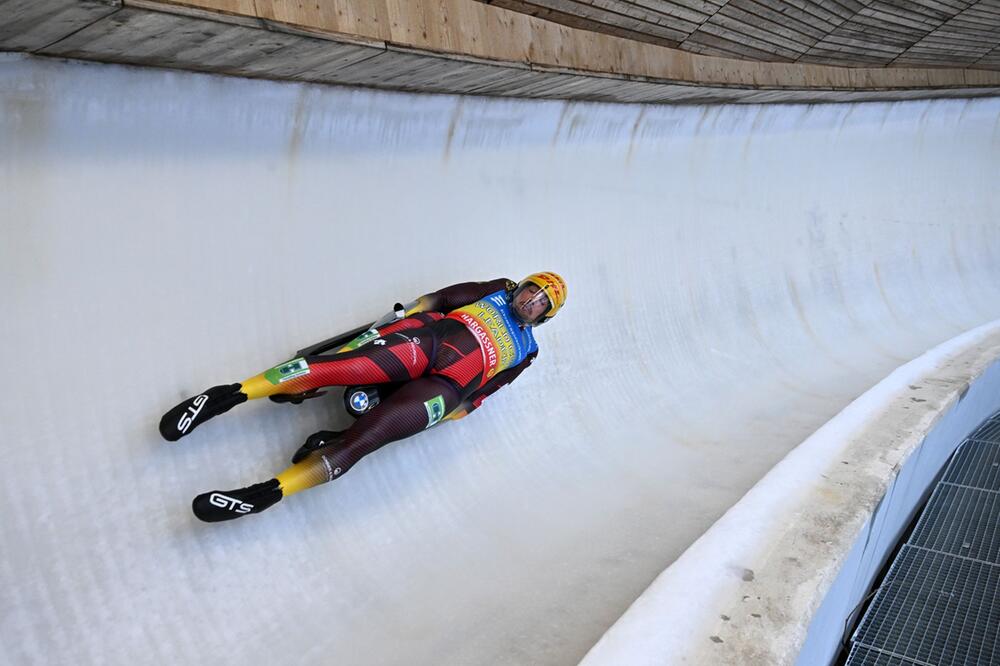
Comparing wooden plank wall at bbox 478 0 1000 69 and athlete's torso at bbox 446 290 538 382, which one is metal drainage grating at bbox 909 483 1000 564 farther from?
wooden plank wall at bbox 478 0 1000 69

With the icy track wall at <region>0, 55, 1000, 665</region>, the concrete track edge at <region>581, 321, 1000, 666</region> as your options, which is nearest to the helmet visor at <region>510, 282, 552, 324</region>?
the icy track wall at <region>0, 55, 1000, 665</region>

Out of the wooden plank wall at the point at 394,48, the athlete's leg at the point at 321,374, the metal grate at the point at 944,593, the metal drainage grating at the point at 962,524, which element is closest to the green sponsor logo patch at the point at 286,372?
the athlete's leg at the point at 321,374

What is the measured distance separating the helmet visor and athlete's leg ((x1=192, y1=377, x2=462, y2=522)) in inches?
20.8

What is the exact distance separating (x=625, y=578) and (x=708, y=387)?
2.16 metres

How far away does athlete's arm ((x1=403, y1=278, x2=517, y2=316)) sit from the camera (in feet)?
10.9

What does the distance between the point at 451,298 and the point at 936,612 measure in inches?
95.7

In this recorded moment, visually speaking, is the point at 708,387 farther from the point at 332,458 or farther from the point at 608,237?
the point at 332,458

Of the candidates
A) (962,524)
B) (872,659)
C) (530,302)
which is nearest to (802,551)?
(872,659)

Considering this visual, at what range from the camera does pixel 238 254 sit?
2.99m

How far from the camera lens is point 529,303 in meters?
3.40

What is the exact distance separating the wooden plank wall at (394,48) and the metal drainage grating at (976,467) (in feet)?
9.07

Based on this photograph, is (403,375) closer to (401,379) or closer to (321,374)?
(401,379)

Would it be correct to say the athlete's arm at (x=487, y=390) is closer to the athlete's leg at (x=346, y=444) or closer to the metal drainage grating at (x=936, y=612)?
the athlete's leg at (x=346, y=444)

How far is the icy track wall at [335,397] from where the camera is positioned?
7.64ft
